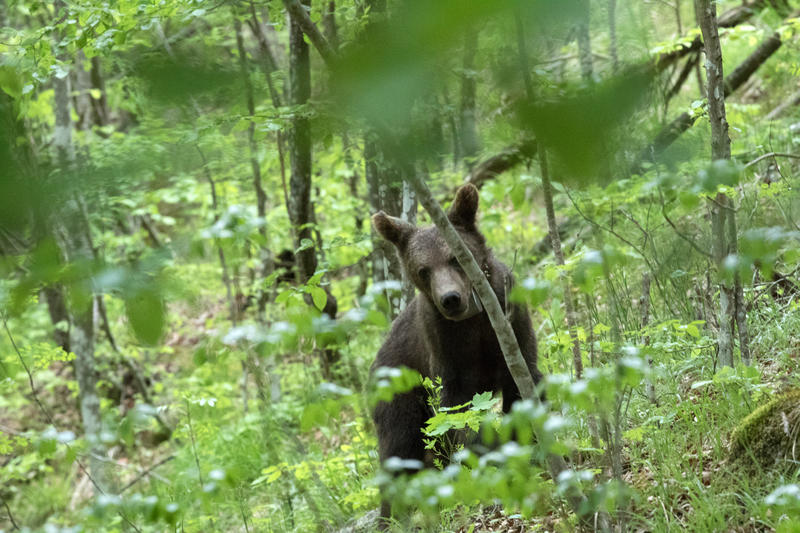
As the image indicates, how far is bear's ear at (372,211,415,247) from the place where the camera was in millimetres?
5359

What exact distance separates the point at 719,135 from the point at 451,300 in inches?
72.7

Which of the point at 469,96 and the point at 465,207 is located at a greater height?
the point at 469,96

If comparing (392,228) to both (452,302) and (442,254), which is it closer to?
(442,254)

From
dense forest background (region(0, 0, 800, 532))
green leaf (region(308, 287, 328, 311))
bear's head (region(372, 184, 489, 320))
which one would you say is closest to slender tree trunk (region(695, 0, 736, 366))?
dense forest background (region(0, 0, 800, 532))

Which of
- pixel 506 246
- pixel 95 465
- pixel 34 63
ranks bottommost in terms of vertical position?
pixel 95 465

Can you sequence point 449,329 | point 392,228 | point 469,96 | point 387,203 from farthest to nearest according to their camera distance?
1. point 387,203
2. point 392,228
3. point 449,329
4. point 469,96

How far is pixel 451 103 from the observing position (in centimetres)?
146

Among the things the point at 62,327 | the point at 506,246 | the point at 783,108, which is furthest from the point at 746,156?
the point at 62,327

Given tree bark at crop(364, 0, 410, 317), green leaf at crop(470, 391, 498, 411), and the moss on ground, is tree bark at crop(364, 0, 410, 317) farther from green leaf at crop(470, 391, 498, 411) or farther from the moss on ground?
the moss on ground

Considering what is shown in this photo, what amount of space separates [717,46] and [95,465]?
22.5 ft

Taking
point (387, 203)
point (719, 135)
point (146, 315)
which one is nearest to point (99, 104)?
point (387, 203)

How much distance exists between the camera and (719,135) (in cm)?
406

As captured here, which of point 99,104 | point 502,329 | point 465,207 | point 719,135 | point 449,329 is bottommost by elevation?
point 449,329

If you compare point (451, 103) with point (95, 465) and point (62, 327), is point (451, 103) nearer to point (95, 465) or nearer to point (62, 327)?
point (95, 465)
